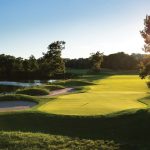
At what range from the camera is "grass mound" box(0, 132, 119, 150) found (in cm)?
1928

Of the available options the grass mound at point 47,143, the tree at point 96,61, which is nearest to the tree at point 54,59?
the tree at point 96,61

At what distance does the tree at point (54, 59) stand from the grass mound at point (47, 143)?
89211 millimetres

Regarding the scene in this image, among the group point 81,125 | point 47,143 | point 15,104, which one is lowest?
point 47,143

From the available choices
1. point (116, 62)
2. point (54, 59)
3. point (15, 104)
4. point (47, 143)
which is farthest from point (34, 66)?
point (47, 143)

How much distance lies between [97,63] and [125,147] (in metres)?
107

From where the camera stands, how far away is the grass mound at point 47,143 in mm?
19281

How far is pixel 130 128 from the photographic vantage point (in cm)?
2300

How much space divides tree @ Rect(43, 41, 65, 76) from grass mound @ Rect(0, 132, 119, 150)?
8921 centimetres

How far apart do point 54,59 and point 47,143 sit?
9418 cm

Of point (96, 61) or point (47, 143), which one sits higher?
point (96, 61)

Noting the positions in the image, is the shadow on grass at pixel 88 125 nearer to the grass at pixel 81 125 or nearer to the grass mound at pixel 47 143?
the grass at pixel 81 125

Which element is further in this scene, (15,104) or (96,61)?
(96,61)

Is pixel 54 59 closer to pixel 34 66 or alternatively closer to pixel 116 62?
pixel 34 66

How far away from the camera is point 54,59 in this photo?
372 ft
